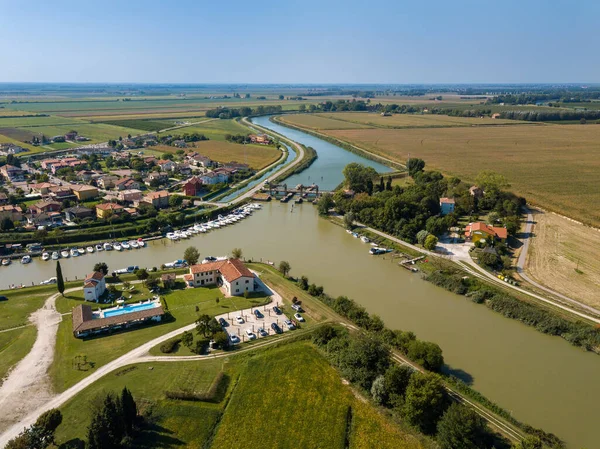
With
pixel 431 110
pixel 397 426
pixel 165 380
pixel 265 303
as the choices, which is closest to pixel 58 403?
pixel 165 380

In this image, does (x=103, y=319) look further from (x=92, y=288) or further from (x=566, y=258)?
(x=566, y=258)

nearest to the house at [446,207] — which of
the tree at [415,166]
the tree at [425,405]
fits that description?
the tree at [415,166]

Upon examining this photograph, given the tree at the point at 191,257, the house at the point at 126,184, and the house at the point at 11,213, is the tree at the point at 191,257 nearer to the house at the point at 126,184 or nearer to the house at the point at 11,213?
the house at the point at 11,213

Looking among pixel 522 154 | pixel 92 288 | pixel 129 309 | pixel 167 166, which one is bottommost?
pixel 129 309

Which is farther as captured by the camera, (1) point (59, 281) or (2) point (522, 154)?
(2) point (522, 154)

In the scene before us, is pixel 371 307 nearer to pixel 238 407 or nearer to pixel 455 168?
pixel 238 407

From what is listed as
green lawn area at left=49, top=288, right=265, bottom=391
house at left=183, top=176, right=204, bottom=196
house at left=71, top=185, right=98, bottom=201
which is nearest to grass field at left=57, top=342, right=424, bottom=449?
green lawn area at left=49, top=288, right=265, bottom=391

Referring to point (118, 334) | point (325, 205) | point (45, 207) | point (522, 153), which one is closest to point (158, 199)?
point (45, 207)
